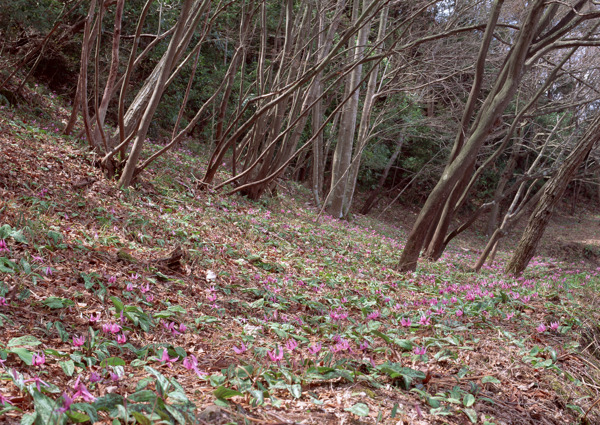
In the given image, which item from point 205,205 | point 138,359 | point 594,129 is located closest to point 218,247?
point 205,205

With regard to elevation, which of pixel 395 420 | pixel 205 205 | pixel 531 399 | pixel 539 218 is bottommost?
pixel 205 205

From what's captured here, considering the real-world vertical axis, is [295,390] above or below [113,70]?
below

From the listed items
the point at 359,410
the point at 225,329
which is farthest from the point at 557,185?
the point at 359,410

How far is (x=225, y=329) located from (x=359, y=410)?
1442 millimetres

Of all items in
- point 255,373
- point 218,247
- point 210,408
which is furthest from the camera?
point 218,247

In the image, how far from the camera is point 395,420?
187 cm

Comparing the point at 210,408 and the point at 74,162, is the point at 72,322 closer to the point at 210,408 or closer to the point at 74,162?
the point at 210,408

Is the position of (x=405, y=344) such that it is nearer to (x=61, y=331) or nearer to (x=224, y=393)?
(x=224, y=393)

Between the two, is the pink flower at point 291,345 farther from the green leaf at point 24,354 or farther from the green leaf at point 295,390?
the green leaf at point 24,354

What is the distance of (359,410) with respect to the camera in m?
1.78

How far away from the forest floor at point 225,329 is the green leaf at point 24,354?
0.01 metres

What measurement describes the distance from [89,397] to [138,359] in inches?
24.4

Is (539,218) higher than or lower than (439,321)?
higher

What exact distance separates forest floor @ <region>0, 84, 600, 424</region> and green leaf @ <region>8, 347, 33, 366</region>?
1cm
